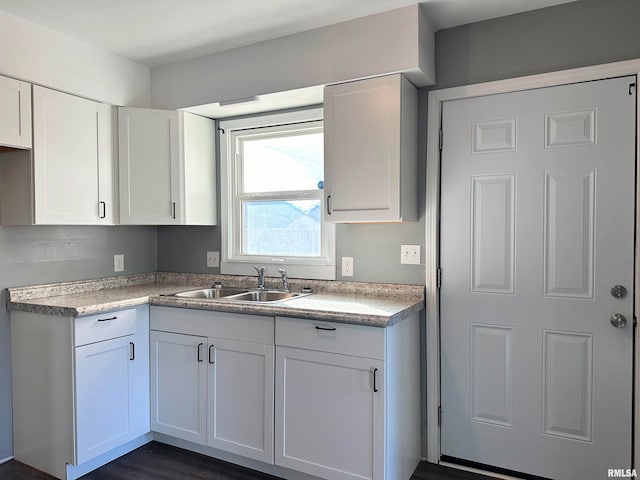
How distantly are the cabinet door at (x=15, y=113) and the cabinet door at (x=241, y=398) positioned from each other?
Answer: 1.45 m

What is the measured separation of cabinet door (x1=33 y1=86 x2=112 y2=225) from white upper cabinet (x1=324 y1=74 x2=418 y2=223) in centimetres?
143

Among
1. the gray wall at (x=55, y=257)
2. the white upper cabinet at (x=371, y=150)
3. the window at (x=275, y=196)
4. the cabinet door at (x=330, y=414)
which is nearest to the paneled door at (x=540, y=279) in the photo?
the white upper cabinet at (x=371, y=150)

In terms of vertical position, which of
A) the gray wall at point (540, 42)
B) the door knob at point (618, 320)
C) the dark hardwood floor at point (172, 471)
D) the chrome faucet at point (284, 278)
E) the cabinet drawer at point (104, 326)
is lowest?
the dark hardwood floor at point (172, 471)

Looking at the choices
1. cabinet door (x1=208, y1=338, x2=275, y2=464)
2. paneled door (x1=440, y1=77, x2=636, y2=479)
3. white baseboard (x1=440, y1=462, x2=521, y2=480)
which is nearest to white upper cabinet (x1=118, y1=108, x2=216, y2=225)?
cabinet door (x1=208, y1=338, x2=275, y2=464)

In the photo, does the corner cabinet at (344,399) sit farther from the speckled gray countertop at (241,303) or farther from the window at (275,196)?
the window at (275,196)

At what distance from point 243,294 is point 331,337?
0.92 meters

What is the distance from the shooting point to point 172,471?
251cm

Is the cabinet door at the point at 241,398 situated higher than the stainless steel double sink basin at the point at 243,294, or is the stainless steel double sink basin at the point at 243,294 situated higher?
the stainless steel double sink basin at the point at 243,294

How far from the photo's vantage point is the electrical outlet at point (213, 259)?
132 inches

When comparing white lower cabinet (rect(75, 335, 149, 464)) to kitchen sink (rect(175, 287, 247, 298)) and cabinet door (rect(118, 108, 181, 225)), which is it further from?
cabinet door (rect(118, 108, 181, 225))

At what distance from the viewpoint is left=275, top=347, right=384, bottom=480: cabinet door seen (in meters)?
2.12

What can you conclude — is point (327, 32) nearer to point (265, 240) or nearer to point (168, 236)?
point (265, 240)

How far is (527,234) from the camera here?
2.35 metres

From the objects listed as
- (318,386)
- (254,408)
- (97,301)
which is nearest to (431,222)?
(318,386)
